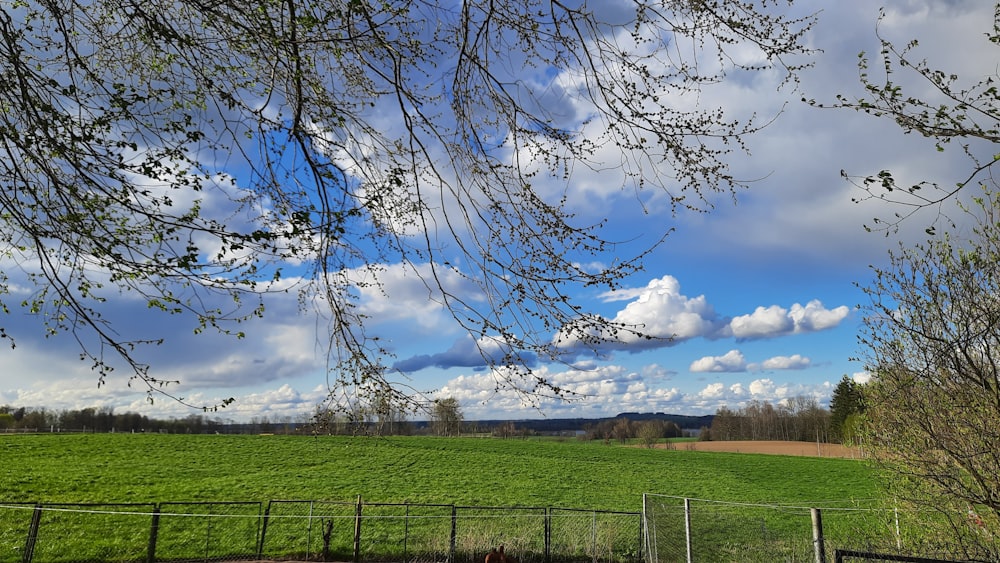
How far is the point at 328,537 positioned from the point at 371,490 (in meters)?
13.6

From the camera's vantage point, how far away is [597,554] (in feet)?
49.1

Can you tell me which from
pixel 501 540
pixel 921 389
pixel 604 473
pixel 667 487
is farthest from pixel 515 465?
pixel 921 389

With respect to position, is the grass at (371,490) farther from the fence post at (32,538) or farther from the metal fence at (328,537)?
the fence post at (32,538)

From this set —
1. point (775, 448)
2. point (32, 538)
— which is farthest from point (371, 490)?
point (775, 448)

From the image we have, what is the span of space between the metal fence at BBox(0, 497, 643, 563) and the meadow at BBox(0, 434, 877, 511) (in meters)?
4.70

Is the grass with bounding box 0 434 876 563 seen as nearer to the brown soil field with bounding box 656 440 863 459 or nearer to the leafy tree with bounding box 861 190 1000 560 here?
the leafy tree with bounding box 861 190 1000 560

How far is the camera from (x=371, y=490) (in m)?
28.4

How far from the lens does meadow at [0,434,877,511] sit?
2712 cm

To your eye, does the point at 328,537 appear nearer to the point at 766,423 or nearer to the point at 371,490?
the point at 371,490

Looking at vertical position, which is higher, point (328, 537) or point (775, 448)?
point (775, 448)

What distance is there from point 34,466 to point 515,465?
25.8 m

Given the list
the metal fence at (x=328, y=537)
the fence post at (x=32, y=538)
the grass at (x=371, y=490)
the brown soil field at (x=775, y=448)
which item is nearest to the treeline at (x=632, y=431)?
the brown soil field at (x=775, y=448)

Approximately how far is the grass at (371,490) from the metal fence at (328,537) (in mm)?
59

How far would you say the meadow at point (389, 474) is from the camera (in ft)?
89.0
